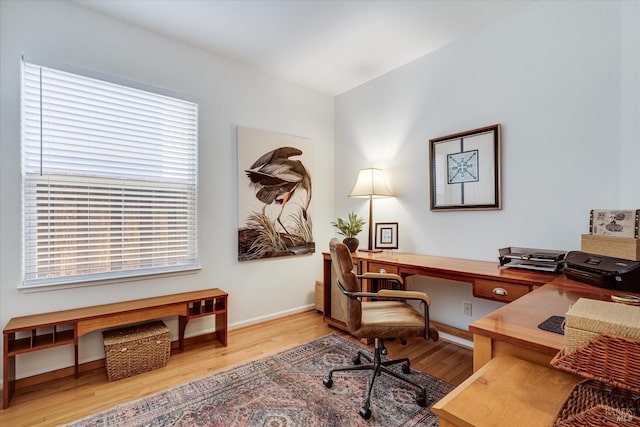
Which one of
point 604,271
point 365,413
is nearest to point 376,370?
point 365,413

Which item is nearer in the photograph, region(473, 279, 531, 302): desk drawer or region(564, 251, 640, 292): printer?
region(564, 251, 640, 292): printer

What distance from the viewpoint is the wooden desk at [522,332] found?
92 cm

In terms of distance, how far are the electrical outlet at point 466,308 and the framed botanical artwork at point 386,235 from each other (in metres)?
0.77

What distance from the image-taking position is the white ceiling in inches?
85.3

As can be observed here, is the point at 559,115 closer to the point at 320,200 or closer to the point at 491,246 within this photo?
the point at 491,246

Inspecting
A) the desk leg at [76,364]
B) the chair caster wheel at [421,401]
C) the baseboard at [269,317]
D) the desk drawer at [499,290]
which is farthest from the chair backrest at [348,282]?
the desk leg at [76,364]

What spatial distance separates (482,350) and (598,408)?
0.43 metres

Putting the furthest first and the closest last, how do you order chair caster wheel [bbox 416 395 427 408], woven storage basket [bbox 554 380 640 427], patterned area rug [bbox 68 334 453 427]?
chair caster wheel [bbox 416 395 427 408], patterned area rug [bbox 68 334 453 427], woven storage basket [bbox 554 380 640 427]

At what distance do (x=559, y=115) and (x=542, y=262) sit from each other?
1.03 m

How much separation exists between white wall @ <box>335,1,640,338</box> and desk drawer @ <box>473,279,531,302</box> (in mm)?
592

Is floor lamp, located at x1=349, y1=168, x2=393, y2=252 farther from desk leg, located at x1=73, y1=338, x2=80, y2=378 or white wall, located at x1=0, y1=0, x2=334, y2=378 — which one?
desk leg, located at x1=73, y1=338, x2=80, y2=378

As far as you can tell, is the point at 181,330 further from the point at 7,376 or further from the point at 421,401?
the point at 421,401

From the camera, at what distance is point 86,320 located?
6.68 feet

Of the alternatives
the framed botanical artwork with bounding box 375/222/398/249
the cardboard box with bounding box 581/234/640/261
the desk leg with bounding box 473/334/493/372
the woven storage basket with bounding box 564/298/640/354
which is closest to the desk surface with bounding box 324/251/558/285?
the framed botanical artwork with bounding box 375/222/398/249
